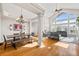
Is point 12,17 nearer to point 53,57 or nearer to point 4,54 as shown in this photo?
point 4,54

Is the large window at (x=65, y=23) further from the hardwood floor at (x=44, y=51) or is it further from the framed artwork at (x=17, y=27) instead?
the framed artwork at (x=17, y=27)

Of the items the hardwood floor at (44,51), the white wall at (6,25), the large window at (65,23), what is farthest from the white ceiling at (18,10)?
the hardwood floor at (44,51)

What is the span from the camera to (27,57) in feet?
9.37

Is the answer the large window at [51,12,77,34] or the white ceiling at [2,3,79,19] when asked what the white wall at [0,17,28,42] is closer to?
the white ceiling at [2,3,79,19]

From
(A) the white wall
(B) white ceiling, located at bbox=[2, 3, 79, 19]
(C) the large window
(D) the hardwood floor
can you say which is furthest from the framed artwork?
(C) the large window

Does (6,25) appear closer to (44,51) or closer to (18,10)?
(18,10)

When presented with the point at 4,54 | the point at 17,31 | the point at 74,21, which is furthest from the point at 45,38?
the point at 4,54

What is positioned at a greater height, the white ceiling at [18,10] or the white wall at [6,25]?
the white ceiling at [18,10]

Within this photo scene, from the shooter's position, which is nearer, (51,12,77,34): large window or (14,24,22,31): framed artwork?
(51,12,77,34): large window

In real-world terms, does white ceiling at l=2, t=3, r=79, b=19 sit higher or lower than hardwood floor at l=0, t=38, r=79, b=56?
higher

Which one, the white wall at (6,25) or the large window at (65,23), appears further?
the white wall at (6,25)

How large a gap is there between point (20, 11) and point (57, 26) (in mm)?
1461

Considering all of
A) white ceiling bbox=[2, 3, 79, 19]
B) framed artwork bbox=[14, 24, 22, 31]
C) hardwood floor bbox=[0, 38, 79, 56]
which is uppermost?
white ceiling bbox=[2, 3, 79, 19]

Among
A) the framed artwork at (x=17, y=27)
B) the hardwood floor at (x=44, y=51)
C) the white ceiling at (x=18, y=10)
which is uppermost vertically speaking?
the white ceiling at (x=18, y=10)
